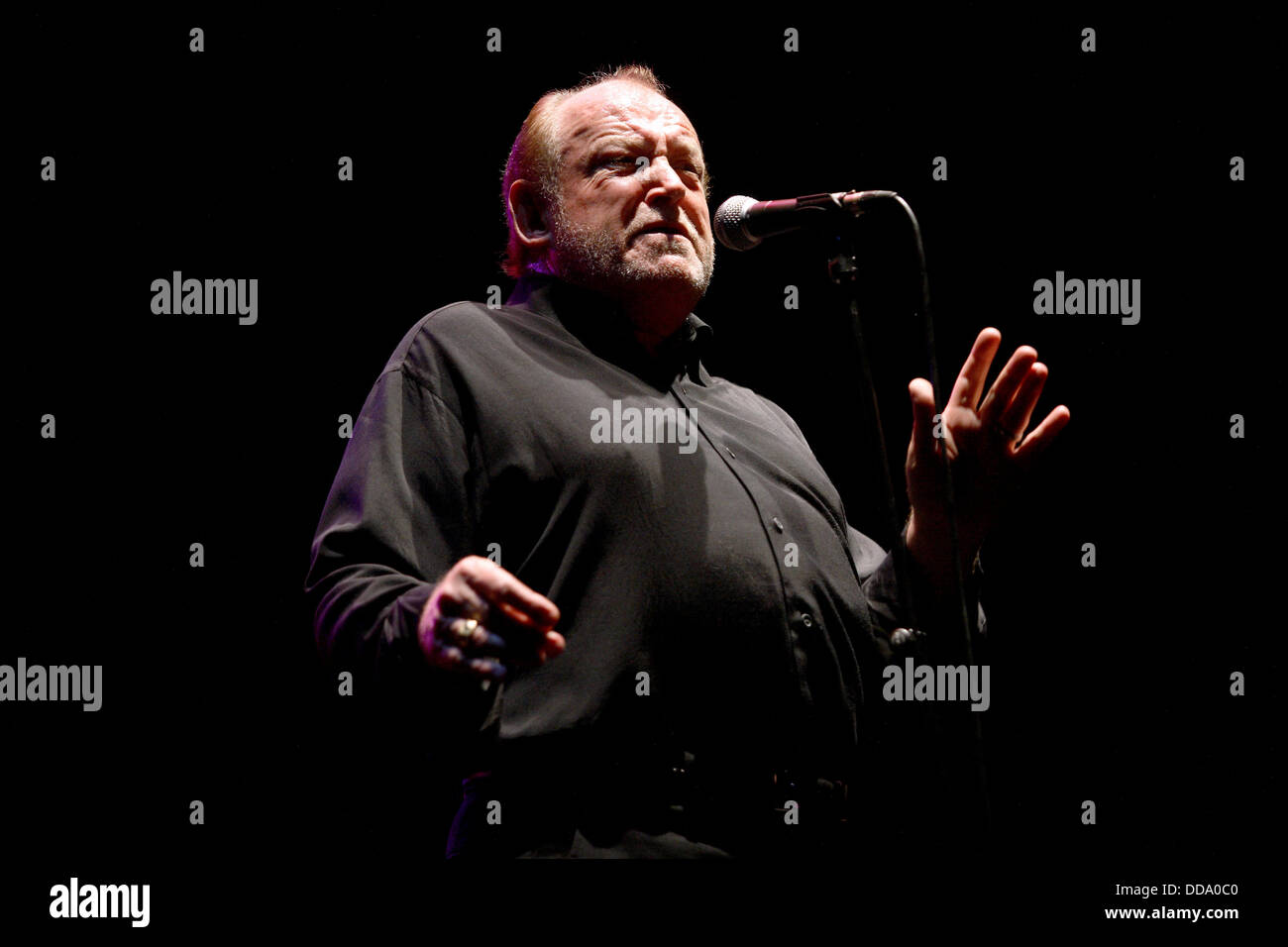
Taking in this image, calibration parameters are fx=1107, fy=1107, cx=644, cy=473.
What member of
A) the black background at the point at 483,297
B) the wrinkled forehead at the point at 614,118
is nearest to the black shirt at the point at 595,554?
the wrinkled forehead at the point at 614,118

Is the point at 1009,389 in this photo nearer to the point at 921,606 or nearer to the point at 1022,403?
the point at 1022,403

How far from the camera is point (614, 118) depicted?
2.28 m

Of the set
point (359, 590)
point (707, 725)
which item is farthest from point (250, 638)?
point (707, 725)

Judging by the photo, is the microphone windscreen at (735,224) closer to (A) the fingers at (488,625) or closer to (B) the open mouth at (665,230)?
(B) the open mouth at (665,230)

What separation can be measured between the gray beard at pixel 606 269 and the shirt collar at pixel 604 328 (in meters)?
0.03

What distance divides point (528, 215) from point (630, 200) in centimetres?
30

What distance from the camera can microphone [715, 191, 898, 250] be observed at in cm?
174

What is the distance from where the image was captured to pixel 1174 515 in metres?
3.15

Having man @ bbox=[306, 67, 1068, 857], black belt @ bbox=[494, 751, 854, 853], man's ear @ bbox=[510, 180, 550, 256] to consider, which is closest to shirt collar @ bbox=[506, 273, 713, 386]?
man @ bbox=[306, 67, 1068, 857]

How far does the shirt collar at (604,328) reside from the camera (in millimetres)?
2105

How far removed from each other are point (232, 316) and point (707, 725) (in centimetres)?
170

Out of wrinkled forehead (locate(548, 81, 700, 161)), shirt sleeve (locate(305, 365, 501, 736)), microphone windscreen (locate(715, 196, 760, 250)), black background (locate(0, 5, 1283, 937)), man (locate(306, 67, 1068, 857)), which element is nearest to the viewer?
shirt sleeve (locate(305, 365, 501, 736))

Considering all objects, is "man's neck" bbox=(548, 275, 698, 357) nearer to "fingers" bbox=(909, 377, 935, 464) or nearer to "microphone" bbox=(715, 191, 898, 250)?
"microphone" bbox=(715, 191, 898, 250)

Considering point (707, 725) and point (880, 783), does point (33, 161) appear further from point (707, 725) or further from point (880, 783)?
point (880, 783)
